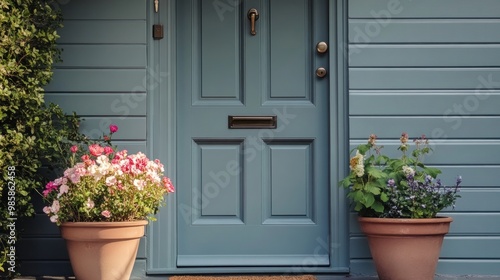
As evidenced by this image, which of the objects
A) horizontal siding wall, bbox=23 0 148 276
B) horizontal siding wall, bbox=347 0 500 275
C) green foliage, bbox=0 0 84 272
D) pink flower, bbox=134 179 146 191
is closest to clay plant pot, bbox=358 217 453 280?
horizontal siding wall, bbox=347 0 500 275

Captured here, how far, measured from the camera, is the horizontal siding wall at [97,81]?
12.4 feet

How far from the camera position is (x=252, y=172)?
12.8 ft

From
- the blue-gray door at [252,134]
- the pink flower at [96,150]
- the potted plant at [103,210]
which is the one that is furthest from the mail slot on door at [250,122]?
the pink flower at [96,150]

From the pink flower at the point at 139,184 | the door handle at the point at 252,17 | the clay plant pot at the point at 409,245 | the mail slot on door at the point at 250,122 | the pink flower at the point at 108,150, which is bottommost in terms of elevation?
the clay plant pot at the point at 409,245

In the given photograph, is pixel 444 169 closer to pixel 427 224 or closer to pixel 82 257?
pixel 427 224

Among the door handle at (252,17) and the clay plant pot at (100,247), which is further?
the door handle at (252,17)

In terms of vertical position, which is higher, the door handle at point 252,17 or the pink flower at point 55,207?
the door handle at point 252,17

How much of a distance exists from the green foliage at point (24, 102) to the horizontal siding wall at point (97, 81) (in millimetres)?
196

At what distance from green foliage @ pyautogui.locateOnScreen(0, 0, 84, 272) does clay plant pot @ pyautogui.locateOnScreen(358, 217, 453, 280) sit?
1.68 meters

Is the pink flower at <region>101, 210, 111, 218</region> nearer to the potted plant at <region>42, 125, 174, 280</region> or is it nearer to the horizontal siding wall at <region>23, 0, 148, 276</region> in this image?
the potted plant at <region>42, 125, 174, 280</region>

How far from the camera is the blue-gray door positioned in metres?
3.90

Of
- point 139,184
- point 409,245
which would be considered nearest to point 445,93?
point 409,245

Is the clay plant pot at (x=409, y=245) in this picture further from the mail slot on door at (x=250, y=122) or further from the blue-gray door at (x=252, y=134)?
the mail slot on door at (x=250, y=122)

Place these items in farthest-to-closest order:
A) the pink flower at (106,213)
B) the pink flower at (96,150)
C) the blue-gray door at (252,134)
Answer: the blue-gray door at (252,134) → the pink flower at (96,150) → the pink flower at (106,213)
